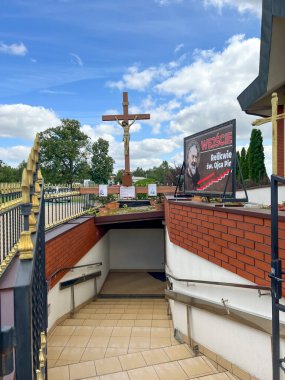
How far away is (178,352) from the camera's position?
4.17m

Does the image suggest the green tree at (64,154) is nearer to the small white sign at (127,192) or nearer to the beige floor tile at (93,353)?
the small white sign at (127,192)

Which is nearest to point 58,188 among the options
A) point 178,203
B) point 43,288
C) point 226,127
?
point 178,203

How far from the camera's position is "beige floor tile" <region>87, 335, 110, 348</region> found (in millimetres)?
4569

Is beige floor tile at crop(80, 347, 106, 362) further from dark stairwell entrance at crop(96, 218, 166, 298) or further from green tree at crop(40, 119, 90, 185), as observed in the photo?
green tree at crop(40, 119, 90, 185)

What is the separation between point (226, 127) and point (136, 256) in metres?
7.95

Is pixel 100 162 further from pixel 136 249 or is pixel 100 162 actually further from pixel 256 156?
pixel 136 249

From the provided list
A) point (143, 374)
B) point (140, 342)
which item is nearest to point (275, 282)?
point (143, 374)

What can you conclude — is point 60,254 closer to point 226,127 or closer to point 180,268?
point 180,268

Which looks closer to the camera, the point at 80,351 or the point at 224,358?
the point at 224,358

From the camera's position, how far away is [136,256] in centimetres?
1136

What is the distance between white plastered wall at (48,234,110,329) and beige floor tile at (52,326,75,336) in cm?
14

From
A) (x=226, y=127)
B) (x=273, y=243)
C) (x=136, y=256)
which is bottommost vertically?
(x=136, y=256)

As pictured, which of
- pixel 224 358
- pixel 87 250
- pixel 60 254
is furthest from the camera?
pixel 87 250

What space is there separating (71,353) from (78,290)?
2.40m
